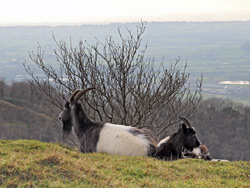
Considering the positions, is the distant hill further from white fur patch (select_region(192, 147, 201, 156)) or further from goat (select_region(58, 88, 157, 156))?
white fur patch (select_region(192, 147, 201, 156))

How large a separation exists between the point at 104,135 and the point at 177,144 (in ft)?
7.85

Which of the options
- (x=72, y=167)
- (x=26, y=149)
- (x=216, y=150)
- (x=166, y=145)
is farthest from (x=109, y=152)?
(x=216, y=150)

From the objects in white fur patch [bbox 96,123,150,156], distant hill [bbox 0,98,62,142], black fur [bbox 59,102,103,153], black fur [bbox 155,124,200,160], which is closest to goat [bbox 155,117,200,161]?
black fur [bbox 155,124,200,160]

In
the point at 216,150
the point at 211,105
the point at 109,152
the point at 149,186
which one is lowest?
the point at 216,150

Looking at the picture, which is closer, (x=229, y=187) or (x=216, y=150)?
(x=229, y=187)

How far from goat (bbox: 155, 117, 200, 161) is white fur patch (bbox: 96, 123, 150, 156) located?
1.69 feet

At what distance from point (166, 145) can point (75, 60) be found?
6.99 m

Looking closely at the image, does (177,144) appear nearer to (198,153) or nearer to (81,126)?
(198,153)

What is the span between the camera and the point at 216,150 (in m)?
69.1

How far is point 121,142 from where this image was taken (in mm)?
10852

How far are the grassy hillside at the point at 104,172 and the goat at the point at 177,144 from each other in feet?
3.64

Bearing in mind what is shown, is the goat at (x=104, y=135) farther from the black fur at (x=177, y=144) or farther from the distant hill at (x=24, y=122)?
the distant hill at (x=24, y=122)

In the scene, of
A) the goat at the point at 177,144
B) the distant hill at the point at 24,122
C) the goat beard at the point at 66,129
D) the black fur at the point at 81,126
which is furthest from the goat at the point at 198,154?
the distant hill at the point at 24,122

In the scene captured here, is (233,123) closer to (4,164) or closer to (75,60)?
(75,60)
